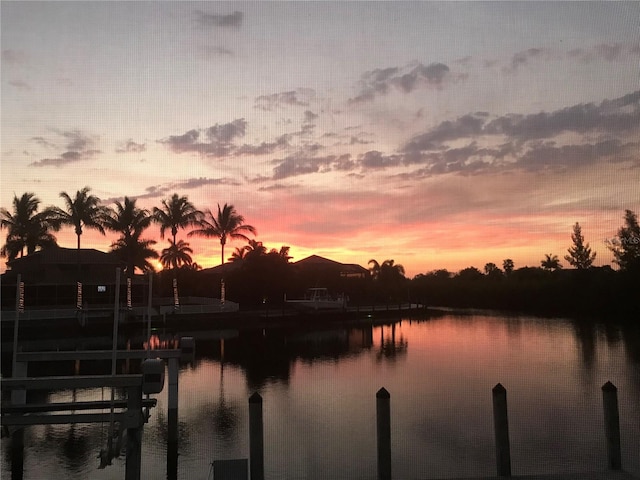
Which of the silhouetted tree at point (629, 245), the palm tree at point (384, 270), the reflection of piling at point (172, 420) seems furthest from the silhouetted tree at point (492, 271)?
the reflection of piling at point (172, 420)

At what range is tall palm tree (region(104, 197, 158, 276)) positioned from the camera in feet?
119

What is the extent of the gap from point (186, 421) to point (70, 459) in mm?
2901

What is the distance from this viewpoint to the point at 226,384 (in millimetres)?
15680

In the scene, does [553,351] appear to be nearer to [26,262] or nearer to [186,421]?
[186,421]

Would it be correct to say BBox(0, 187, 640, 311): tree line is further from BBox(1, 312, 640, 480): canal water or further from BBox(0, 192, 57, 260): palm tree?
BBox(1, 312, 640, 480): canal water

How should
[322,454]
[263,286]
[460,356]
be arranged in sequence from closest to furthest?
[322,454] → [460,356] → [263,286]

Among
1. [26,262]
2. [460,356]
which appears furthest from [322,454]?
[26,262]

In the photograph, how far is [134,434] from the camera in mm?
5902

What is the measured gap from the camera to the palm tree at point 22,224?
3500 cm

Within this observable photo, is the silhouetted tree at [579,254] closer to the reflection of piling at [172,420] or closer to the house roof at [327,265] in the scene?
the house roof at [327,265]

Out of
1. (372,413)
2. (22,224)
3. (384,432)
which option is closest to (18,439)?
(384,432)

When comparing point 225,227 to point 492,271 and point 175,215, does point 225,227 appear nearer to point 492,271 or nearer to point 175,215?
point 175,215

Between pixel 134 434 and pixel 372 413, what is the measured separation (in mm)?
7292

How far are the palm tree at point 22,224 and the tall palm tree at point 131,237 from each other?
4.18 meters
